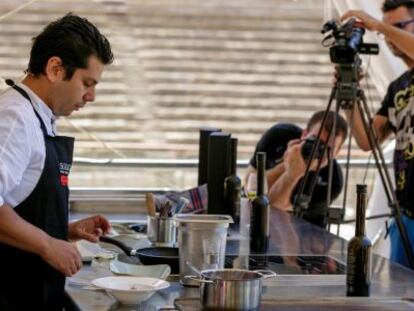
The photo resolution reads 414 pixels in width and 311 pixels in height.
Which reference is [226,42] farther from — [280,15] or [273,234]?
[273,234]

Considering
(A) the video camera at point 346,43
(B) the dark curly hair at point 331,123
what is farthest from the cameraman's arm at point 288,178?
(A) the video camera at point 346,43

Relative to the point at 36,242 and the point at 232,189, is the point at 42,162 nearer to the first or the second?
the point at 36,242

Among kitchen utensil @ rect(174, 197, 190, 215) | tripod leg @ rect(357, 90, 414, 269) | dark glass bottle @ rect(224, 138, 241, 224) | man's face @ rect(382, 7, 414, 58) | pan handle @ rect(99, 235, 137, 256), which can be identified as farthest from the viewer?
man's face @ rect(382, 7, 414, 58)

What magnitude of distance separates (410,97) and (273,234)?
1105 mm

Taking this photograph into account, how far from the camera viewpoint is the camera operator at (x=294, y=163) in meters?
4.09

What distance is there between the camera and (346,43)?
364cm

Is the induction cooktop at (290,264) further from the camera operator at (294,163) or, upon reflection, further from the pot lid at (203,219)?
the camera operator at (294,163)

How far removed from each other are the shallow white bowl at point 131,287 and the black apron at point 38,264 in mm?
211

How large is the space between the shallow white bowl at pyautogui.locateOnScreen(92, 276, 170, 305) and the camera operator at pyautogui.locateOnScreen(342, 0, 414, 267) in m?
1.89

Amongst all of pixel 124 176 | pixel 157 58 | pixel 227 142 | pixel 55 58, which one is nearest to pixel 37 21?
pixel 157 58

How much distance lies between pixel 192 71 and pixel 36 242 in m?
2.51

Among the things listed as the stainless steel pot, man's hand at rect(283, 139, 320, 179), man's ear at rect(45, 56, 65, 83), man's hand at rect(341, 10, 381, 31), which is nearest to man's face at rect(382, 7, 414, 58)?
man's hand at rect(341, 10, 381, 31)

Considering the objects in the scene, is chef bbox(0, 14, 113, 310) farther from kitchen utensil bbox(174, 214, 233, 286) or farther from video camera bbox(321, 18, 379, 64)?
video camera bbox(321, 18, 379, 64)

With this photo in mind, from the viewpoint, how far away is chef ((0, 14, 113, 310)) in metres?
2.04
